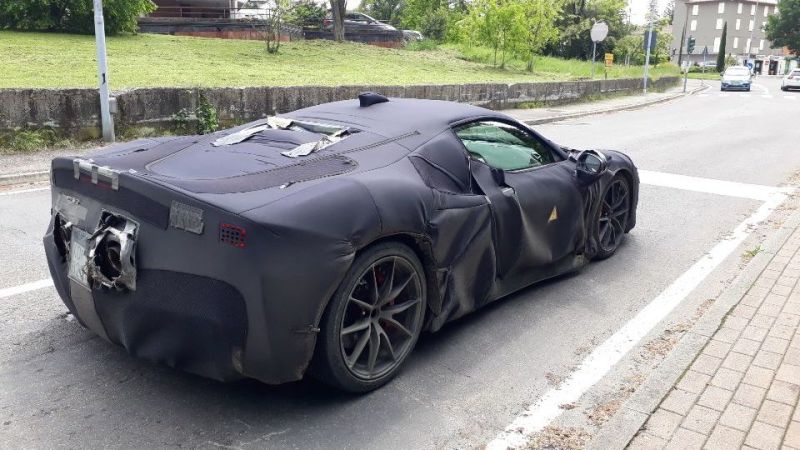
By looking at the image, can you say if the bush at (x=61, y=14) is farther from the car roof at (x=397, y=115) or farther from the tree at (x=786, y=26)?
the tree at (x=786, y=26)

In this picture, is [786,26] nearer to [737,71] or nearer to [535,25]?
[737,71]

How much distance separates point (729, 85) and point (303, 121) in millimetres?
40055

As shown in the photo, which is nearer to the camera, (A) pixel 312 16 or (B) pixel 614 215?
(B) pixel 614 215

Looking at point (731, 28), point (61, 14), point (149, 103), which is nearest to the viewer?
point (149, 103)

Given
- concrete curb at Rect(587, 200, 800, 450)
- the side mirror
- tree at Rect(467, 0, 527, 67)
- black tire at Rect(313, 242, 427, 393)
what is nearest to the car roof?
the side mirror

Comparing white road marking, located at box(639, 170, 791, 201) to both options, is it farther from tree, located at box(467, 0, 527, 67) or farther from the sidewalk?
tree, located at box(467, 0, 527, 67)

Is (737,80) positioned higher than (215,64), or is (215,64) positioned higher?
(215,64)

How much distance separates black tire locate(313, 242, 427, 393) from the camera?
320 centimetres

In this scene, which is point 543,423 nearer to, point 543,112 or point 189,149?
point 189,149

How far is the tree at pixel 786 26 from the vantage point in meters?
79.8

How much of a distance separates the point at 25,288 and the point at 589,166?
4.09 meters

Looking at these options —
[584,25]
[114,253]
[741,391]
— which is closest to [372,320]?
[114,253]

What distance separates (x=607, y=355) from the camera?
13.4 ft

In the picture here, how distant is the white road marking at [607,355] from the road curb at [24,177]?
766cm
